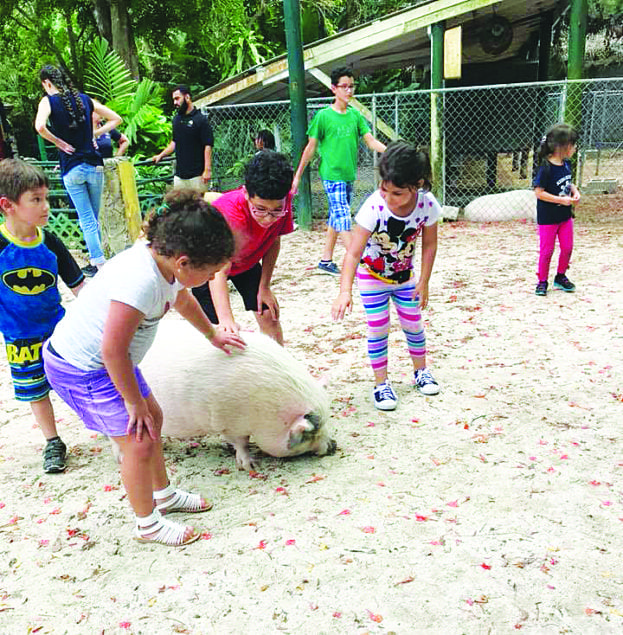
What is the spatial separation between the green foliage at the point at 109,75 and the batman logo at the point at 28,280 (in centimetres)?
922

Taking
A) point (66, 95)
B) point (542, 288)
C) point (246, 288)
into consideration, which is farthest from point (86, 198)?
point (542, 288)

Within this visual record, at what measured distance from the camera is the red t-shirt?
127 inches

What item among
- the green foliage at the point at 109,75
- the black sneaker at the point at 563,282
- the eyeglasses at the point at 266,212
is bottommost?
the black sneaker at the point at 563,282

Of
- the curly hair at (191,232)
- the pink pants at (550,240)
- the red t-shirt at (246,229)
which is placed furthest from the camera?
the pink pants at (550,240)

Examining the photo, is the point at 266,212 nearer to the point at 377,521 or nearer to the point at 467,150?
the point at 377,521

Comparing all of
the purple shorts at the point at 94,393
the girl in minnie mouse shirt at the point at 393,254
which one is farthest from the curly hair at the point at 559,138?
the purple shorts at the point at 94,393

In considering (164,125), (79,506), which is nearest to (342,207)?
(79,506)

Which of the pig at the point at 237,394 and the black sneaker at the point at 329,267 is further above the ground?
the pig at the point at 237,394

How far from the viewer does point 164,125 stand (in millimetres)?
11055

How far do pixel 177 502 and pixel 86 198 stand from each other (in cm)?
470

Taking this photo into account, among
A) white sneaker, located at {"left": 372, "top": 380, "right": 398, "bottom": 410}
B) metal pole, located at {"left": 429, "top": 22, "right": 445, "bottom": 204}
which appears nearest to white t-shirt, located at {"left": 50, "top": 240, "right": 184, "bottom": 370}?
white sneaker, located at {"left": 372, "top": 380, "right": 398, "bottom": 410}

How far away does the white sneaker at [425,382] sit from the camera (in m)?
3.82

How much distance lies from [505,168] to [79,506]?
14327 millimetres

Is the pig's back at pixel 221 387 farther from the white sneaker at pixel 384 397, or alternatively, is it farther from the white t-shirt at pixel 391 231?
the white t-shirt at pixel 391 231
